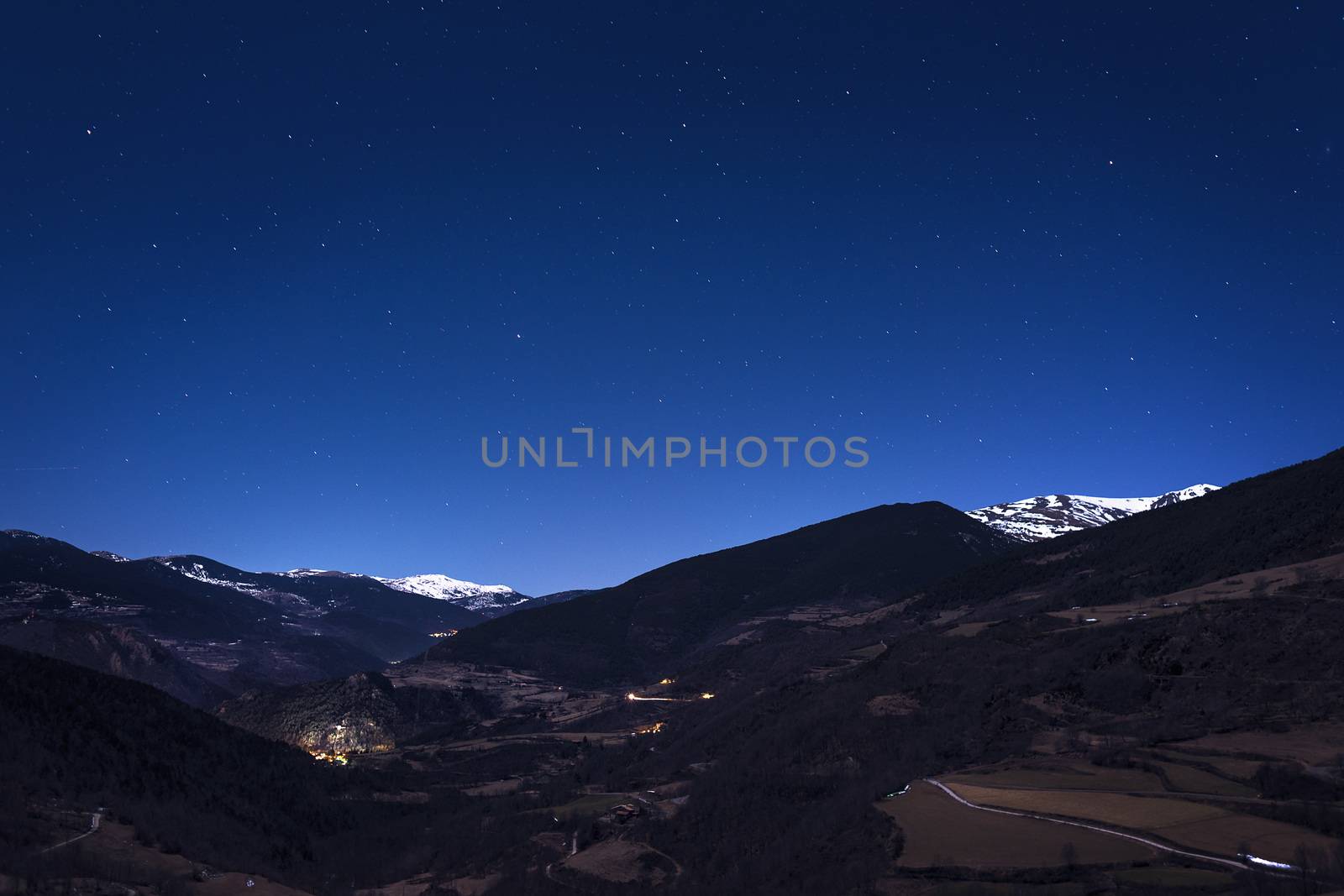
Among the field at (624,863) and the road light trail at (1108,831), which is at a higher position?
the road light trail at (1108,831)

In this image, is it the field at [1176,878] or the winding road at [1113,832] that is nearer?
the field at [1176,878]

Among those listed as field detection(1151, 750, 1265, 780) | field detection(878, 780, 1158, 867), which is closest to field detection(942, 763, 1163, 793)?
field detection(1151, 750, 1265, 780)

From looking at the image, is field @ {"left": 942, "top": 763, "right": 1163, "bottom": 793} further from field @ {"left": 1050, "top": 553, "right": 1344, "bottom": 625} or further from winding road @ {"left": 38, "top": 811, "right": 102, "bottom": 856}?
winding road @ {"left": 38, "top": 811, "right": 102, "bottom": 856}

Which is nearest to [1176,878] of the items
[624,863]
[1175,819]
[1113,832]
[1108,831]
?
[1113,832]

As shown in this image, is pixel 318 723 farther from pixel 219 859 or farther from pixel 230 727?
pixel 219 859

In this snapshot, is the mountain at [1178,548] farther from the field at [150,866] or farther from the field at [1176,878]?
the field at [150,866]

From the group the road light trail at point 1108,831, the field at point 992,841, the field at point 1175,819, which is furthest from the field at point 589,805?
the field at point 1175,819

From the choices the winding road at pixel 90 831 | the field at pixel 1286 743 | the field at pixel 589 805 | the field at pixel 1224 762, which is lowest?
the field at pixel 589 805

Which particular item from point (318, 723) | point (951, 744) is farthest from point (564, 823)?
point (318, 723)
